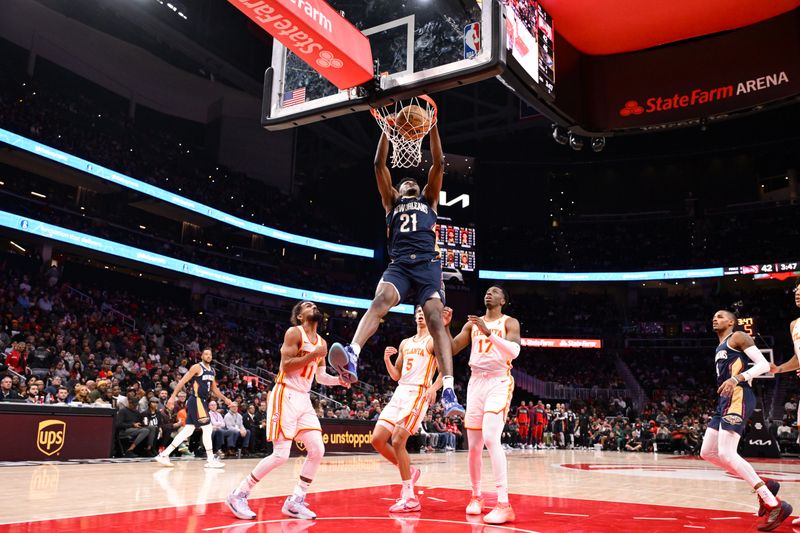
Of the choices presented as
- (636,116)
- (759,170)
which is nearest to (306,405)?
(636,116)

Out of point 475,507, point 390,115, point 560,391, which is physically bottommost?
point 475,507

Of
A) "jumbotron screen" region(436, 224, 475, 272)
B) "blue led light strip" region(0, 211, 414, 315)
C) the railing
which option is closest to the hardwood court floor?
"blue led light strip" region(0, 211, 414, 315)

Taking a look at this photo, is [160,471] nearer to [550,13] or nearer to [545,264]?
[550,13]

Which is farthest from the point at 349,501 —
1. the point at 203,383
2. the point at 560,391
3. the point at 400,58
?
the point at 560,391

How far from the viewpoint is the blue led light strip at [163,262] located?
21.9 meters

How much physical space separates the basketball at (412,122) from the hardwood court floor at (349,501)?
370 centimetres

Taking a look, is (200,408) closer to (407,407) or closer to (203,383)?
(203,383)

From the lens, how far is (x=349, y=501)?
7035 mm

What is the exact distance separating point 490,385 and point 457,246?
23410 mm

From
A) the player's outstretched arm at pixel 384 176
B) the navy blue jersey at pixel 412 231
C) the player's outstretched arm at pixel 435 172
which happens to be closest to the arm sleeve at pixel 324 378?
the navy blue jersey at pixel 412 231

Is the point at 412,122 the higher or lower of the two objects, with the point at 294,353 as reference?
higher

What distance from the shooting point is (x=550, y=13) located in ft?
23.2

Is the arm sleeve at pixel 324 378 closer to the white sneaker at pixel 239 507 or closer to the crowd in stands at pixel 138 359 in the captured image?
the white sneaker at pixel 239 507

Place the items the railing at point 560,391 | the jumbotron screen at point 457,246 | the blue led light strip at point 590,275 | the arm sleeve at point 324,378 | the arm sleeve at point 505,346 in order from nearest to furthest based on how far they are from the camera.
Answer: the arm sleeve at point 505,346 → the arm sleeve at point 324,378 → the jumbotron screen at point 457,246 → the railing at point 560,391 → the blue led light strip at point 590,275
